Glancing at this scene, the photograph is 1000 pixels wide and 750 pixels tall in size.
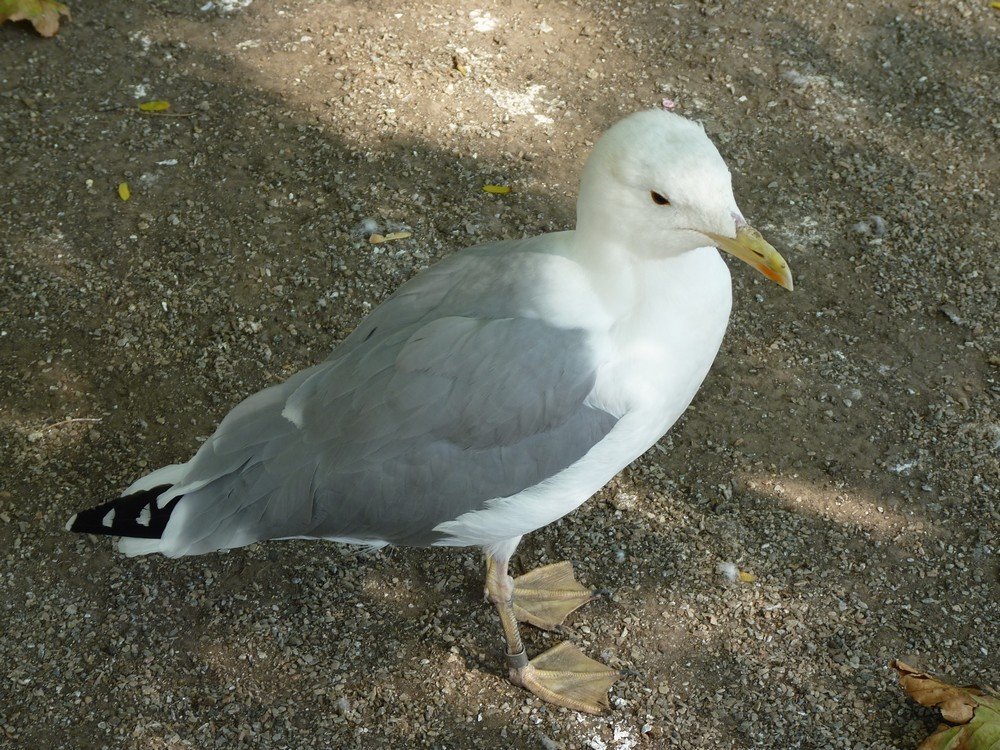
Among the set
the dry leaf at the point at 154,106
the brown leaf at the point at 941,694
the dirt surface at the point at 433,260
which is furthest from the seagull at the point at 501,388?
the dry leaf at the point at 154,106

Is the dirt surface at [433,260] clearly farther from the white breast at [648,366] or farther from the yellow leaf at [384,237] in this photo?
the white breast at [648,366]

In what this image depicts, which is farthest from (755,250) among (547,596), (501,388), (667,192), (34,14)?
(34,14)

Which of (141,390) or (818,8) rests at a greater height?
(818,8)

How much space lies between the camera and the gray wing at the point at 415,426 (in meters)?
2.54

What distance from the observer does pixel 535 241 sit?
2.81m

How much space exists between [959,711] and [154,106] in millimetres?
4111

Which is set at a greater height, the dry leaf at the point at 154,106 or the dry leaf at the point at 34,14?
the dry leaf at the point at 34,14

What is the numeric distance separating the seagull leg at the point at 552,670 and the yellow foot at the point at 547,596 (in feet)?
0.32

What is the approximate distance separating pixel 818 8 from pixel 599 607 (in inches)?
138

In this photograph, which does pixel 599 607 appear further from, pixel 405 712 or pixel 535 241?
pixel 535 241

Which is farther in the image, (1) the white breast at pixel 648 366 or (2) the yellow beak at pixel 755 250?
(1) the white breast at pixel 648 366

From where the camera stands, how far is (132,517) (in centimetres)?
288

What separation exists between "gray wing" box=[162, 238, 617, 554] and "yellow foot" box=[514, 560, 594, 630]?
0.58m

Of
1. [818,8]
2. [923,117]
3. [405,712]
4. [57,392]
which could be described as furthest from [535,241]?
[818,8]
